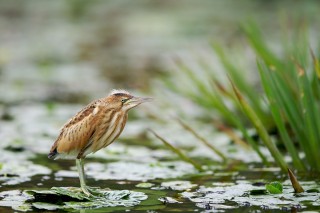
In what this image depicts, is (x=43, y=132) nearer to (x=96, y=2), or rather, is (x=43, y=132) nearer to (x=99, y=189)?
(x=99, y=189)

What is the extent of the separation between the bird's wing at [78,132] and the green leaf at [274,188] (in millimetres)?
1284

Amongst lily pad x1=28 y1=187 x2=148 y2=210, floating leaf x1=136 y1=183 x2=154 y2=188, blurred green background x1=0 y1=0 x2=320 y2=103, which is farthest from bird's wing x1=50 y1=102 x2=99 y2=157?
blurred green background x1=0 y1=0 x2=320 y2=103

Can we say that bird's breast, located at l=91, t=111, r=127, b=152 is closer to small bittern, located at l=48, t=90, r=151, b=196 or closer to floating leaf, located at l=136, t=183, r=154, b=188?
small bittern, located at l=48, t=90, r=151, b=196

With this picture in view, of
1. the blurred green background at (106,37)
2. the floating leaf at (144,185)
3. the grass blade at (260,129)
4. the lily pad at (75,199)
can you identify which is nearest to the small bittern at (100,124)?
the lily pad at (75,199)

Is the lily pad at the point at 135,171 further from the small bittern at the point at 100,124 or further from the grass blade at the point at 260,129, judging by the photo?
the small bittern at the point at 100,124

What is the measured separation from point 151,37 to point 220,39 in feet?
7.15

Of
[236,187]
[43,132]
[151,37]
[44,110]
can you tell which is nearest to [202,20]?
[151,37]

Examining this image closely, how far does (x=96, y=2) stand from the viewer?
22.3 m

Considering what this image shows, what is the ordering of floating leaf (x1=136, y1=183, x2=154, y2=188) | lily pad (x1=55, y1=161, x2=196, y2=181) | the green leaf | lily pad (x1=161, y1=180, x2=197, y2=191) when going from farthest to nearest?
lily pad (x1=55, y1=161, x2=196, y2=181), floating leaf (x1=136, y1=183, x2=154, y2=188), lily pad (x1=161, y1=180, x2=197, y2=191), the green leaf

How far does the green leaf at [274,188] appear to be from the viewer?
5.23 metres

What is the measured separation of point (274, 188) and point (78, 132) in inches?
55.5

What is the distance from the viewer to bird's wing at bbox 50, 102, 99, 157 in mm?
5043

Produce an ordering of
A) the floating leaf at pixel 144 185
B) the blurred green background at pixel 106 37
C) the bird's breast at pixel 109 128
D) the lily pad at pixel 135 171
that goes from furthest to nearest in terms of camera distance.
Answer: the blurred green background at pixel 106 37, the lily pad at pixel 135 171, the floating leaf at pixel 144 185, the bird's breast at pixel 109 128

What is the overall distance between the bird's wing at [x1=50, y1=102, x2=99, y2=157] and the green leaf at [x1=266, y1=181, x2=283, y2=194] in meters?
1.28
